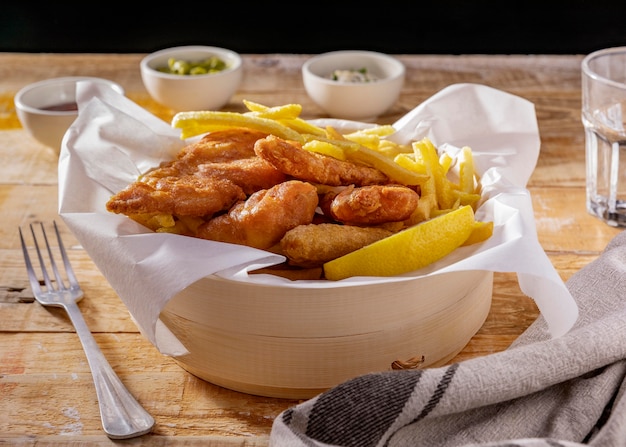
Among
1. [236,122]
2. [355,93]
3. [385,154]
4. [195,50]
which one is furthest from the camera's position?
[195,50]

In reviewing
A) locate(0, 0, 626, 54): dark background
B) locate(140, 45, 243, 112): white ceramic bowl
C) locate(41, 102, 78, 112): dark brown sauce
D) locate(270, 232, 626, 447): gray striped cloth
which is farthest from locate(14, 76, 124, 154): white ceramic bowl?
locate(270, 232, 626, 447): gray striped cloth

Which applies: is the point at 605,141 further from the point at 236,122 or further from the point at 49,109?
the point at 49,109

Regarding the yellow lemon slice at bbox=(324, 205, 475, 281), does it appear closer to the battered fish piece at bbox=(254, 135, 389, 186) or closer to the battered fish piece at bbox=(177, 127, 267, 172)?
the battered fish piece at bbox=(254, 135, 389, 186)

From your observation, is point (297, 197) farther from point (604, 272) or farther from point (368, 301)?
point (604, 272)

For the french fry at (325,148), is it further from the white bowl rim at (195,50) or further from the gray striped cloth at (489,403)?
the white bowl rim at (195,50)

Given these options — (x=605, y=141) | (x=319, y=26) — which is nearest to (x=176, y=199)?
(x=605, y=141)
